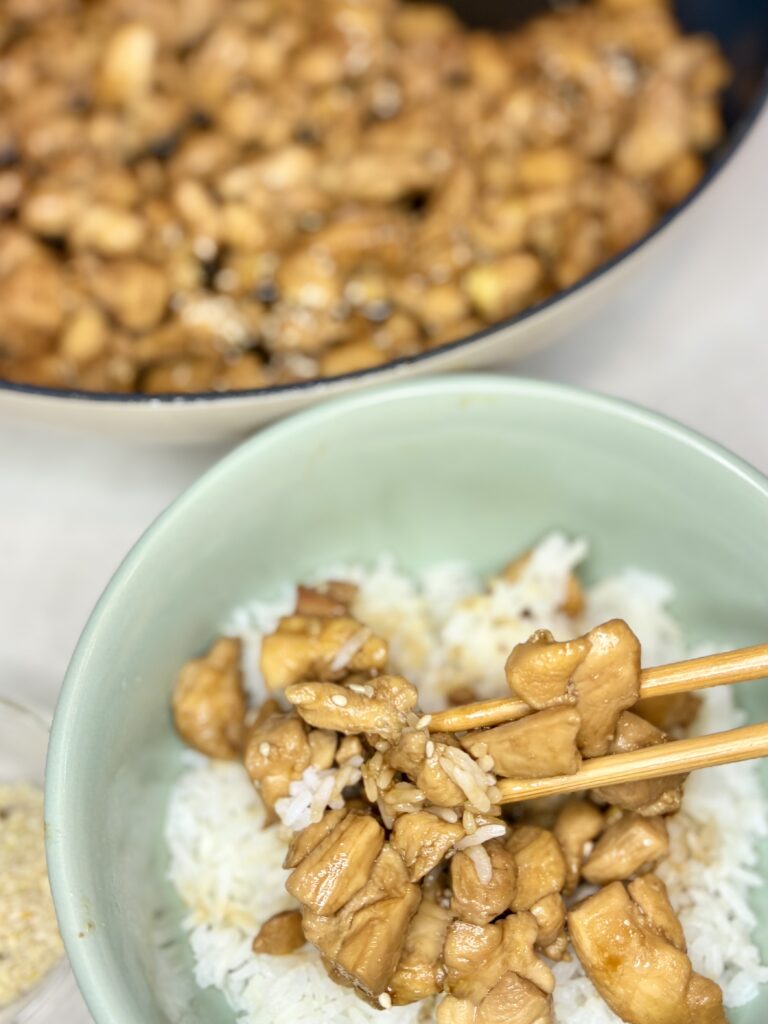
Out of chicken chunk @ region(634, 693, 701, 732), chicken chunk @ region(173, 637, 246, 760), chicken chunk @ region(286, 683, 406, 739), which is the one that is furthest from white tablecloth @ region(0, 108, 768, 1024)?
chicken chunk @ region(286, 683, 406, 739)

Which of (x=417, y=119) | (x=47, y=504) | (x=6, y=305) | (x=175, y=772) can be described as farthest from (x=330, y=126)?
(x=175, y=772)

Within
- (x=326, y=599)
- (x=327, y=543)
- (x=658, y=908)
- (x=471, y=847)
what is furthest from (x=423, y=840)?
(x=327, y=543)

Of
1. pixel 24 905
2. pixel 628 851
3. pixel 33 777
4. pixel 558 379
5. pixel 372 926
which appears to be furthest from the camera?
pixel 558 379

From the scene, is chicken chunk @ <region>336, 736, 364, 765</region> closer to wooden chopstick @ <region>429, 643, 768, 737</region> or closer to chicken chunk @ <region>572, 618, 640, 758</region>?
wooden chopstick @ <region>429, 643, 768, 737</region>

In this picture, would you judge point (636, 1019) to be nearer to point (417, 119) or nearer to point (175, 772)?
point (175, 772)

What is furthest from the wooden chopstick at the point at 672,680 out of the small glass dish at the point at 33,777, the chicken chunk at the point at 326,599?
the small glass dish at the point at 33,777

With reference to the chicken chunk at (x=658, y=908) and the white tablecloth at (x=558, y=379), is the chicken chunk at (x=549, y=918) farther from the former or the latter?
the white tablecloth at (x=558, y=379)

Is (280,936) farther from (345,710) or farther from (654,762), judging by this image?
(654,762)
